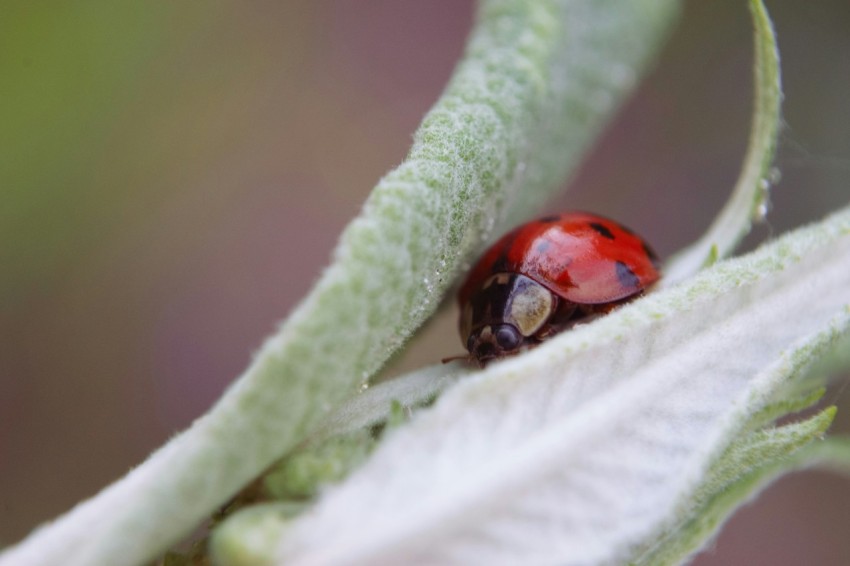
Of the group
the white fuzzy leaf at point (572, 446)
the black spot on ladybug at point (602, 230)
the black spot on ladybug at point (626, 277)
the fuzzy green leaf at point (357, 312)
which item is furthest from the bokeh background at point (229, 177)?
the white fuzzy leaf at point (572, 446)

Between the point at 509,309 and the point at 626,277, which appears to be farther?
the point at 509,309

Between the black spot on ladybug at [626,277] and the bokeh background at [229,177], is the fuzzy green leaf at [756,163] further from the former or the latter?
the bokeh background at [229,177]

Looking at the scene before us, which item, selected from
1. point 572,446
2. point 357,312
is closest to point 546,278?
point 572,446

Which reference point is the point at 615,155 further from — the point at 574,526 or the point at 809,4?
the point at 574,526

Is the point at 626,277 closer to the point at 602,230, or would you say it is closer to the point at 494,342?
the point at 602,230

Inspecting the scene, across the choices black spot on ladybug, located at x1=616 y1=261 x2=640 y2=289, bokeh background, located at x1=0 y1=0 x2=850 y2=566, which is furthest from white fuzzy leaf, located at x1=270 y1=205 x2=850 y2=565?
bokeh background, located at x1=0 y1=0 x2=850 y2=566

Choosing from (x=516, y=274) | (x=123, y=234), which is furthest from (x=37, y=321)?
(x=516, y=274)

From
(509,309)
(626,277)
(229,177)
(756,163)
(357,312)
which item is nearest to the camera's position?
(357,312)
